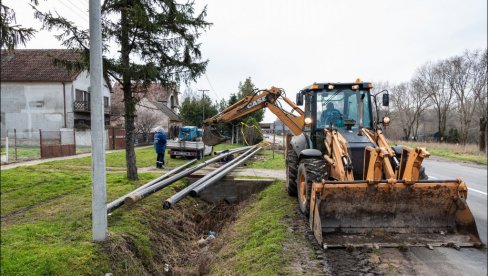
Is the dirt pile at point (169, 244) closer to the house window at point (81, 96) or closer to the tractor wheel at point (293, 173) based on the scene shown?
the tractor wheel at point (293, 173)

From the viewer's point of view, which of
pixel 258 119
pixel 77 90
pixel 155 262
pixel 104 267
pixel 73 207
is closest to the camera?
pixel 104 267

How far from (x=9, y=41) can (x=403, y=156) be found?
777 cm

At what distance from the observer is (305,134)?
8.90 metres

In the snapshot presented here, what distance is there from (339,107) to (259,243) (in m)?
3.61

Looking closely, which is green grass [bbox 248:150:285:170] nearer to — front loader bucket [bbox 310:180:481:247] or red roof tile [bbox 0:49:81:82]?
red roof tile [bbox 0:49:81:82]

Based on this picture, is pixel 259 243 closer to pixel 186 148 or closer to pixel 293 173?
pixel 293 173

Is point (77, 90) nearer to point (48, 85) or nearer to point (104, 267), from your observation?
point (48, 85)

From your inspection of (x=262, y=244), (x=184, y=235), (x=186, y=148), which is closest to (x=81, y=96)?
(x=186, y=148)

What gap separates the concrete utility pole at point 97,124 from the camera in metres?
5.59

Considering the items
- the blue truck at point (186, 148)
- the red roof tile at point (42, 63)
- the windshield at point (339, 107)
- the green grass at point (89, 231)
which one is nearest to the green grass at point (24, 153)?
the red roof tile at point (42, 63)

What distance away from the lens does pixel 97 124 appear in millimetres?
5652

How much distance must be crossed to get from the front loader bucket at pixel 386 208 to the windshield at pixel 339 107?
2463mm

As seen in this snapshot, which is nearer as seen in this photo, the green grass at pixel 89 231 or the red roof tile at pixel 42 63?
the green grass at pixel 89 231

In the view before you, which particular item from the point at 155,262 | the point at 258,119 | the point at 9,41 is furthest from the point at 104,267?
the point at 258,119
